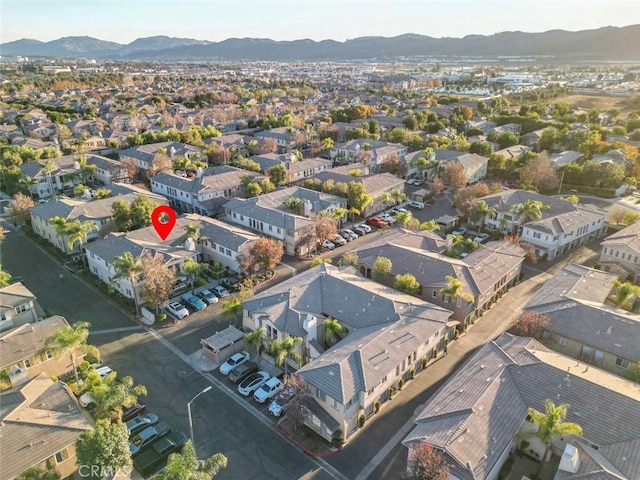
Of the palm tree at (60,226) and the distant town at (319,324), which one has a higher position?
the palm tree at (60,226)

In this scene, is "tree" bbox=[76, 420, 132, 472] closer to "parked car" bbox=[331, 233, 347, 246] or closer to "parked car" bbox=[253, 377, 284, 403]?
"parked car" bbox=[253, 377, 284, 403]

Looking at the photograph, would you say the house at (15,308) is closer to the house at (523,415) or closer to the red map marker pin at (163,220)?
the red map marker pin at (163,220)

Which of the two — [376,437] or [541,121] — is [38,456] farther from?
[541,121]

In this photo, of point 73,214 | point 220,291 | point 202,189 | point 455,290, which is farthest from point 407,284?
point 73,214

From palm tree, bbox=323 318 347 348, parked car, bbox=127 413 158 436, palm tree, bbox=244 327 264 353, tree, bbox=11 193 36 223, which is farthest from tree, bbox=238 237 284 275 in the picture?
tree, bbox=11 193 36 223

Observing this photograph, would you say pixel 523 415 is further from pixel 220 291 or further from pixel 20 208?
pixel 20 208

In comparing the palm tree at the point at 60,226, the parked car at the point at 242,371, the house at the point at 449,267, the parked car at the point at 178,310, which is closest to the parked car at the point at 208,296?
the parked car at the point at 178,310
